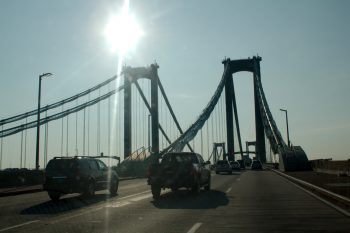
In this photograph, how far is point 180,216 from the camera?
13297 millimetres

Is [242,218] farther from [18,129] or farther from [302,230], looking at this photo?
[18,129]

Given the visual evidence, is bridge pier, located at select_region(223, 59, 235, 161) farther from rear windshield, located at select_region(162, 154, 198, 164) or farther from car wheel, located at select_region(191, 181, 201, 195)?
car wheel, located at select_region(191, 181, 201, 195)

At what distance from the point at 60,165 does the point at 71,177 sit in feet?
2.77

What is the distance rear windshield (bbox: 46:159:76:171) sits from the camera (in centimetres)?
2027

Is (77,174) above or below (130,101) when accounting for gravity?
below

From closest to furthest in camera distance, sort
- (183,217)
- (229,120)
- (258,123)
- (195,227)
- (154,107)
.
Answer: (195,227) → (183,217) → (154,107) → (258,123) → (229,120)

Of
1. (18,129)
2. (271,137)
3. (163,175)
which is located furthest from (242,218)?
(271,137)

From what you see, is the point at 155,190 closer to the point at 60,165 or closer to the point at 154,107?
the point at 60,165

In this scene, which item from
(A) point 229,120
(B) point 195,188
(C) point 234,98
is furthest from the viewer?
(C) point 234,98

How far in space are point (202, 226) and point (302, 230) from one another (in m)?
2.21

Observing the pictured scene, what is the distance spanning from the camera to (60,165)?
20.4 m

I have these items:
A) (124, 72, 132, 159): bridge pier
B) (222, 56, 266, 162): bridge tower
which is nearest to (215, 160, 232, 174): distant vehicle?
(124, 72, 132, 159): bridge pier

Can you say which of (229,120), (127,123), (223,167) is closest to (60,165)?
(223,167)

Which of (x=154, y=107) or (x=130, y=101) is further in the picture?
(x=154, y=107)
